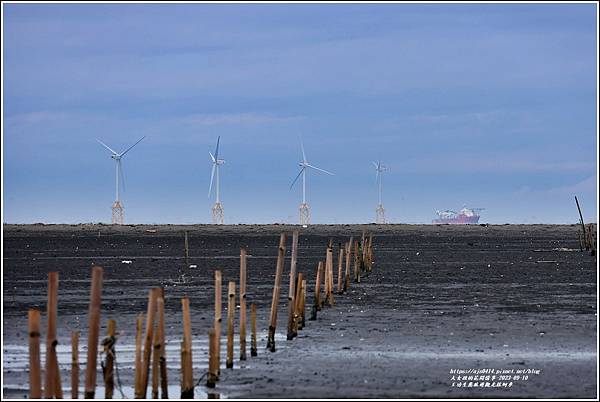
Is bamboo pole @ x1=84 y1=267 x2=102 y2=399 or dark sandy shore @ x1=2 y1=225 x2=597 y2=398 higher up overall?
bamboo pole @ x1=84 y1=267 x2=102 y2=399

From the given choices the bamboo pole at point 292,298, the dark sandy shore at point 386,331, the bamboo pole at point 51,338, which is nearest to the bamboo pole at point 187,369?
the dark sandy shore at point 386,331

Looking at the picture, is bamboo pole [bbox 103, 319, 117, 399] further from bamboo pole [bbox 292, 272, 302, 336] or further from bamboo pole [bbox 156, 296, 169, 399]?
bamboo pole [bbox 292, 272, 302, 336]

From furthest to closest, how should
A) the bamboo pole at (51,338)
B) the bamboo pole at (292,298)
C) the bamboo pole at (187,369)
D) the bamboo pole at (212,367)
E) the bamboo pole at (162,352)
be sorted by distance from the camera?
the bamboo pole at (292,298) → the bamboo pole at (212,367) → the bamboo pole at (187,369) → the bamboo pole at (162,352) → the bamboo pole at (51,338)

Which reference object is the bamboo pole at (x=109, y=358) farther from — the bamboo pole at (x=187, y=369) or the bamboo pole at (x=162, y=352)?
the bamboo pole at (x=187, y=369)

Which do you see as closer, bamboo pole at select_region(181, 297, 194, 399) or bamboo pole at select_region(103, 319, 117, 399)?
bamboo pole at select_region(103, 319, 117, 399)

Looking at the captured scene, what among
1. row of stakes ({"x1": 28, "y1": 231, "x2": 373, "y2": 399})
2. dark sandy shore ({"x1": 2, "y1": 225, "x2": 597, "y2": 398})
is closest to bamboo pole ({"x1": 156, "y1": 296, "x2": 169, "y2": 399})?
row of stakes ({"x1": 28, "y1": 231, "x2": 373, "y2": 399})

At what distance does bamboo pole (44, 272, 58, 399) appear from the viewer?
14258mm

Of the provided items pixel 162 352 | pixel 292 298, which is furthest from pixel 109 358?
pixel 292 298

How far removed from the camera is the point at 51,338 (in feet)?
46.9

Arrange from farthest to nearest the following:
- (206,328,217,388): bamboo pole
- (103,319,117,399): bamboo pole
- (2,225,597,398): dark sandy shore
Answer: (2,225,597,398): dark sandy shore → (206,328,217,388): bamboo pole → (103,319,117,399): bamboo pole

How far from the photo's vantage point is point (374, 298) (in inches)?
1393

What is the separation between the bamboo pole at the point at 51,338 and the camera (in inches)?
561

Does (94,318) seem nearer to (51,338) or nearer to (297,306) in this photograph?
(51,338)

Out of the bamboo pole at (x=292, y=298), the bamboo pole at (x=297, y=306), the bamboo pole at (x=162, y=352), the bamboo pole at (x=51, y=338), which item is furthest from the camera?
the bamboo pole at (x=297, y=306)
